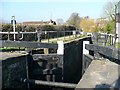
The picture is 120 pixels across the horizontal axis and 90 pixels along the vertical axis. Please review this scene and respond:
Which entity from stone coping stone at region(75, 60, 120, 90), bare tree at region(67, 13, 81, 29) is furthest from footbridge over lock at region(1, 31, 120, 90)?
bare tree at region(67, 13, 81, 29)

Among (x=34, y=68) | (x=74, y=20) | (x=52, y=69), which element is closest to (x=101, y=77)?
→ (x=34, y=68)

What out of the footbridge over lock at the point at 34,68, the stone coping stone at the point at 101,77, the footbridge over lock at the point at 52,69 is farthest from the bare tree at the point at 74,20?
the stone coping stone at the point at 101,77

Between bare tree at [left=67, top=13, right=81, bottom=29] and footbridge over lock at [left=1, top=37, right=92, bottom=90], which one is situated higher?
bare tree at [left=67, top=13, right=81, bottom=29]

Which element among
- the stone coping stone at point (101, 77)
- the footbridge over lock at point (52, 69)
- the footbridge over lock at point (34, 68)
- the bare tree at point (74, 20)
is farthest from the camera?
the bare tree at point (74, 20)

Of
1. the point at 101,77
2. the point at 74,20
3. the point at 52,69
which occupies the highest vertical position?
the point at 74,20

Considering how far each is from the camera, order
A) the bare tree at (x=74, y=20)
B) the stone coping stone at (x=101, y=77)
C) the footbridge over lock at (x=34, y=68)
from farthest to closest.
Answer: the bare tree at (x=74, y=20) < the footbridge over lock at (x=34, y=68) < the stone coping stone at (x=101, y=77)

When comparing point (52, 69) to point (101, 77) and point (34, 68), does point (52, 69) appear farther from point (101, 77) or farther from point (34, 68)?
point (101, 77)

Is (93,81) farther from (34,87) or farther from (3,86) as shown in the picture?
(34,87)

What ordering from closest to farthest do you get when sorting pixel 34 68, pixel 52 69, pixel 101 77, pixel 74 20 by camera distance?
pixel 101 77
pixel 34 68
pixel 52 69
pixel 74 20

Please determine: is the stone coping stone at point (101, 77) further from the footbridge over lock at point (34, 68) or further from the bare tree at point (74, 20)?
the bare tree at point (74, 20)

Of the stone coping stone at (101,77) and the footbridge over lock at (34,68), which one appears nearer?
the stone coping stone at (101,77)

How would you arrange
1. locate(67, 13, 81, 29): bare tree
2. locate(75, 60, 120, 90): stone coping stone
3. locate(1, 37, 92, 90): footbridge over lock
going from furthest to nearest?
locate(67, 13, 81, 29): bare tree → locate(1, 37, 92, 90): footbridge over lock → locate(75, 60, 120, 90): stone coping stone

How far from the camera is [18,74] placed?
7.53 meters

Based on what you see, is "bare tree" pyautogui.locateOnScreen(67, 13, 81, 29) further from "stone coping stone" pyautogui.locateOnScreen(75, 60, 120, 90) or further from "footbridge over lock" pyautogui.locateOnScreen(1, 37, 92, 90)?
"stone coping stone" pyautogui.locateOnScreen(75, 60, 120, 90)
